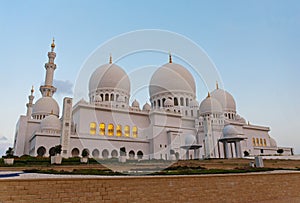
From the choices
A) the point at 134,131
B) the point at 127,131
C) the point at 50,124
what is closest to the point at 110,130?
the point at 127,131

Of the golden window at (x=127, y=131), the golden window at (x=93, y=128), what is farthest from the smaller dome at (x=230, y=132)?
the golden window at (x=93, y=128)

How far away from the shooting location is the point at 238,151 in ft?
101

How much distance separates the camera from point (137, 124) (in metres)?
33.6

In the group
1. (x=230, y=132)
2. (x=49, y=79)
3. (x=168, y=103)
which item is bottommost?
(x=230, y=132)

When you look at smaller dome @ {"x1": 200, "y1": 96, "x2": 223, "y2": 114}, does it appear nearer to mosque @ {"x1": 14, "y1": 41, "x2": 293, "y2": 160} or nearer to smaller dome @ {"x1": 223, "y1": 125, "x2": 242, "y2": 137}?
mosque @ {"x1": 14, "y1": 41, "x2": 293, "y2": 160}

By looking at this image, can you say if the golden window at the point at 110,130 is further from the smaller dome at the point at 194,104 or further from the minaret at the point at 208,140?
the smaller dome at the point at 194,104

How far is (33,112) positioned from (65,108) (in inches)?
486

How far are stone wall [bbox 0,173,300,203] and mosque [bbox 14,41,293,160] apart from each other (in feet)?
53.9

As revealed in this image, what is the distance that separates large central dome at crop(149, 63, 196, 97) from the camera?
4053cm

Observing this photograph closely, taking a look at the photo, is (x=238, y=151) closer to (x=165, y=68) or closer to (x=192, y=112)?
(x=192, y=112)

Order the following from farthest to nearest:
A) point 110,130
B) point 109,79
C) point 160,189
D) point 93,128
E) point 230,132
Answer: point 109,79, point 110,130, point 93,128, point 230,132, point 160,189

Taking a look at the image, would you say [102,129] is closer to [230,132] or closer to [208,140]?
[208,140]

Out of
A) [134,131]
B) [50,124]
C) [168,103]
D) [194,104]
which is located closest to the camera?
[50,124]

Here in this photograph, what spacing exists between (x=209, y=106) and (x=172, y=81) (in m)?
7.94
